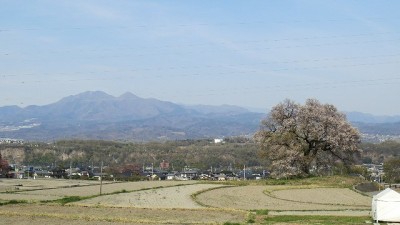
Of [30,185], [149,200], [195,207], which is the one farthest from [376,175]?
[195,207]

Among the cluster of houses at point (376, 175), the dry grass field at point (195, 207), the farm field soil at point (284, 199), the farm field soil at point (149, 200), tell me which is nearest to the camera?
the dry grass field at point (195, 207)

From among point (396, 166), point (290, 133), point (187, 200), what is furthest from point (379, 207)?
point (396, 166)

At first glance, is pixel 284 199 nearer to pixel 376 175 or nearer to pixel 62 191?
pixel 62 191

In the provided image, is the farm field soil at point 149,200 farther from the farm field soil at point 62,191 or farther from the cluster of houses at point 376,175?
the cluster of houses at point 376,175

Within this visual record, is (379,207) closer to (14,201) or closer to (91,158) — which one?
(14,201)

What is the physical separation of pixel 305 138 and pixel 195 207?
27.9 m

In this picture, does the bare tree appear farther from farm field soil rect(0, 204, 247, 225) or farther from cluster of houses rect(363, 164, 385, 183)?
farm field soil rect(0, 204, 247, 225)

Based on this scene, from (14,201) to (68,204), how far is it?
3.67 metres

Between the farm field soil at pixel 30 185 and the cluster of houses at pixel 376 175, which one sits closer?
the farm field soil at pixel 30 185

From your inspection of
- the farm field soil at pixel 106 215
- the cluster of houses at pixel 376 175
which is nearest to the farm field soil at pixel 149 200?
the farm field soil at pixel 106 215

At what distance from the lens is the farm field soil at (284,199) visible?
30.3 m

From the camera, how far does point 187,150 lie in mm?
117250

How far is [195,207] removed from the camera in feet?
96.6

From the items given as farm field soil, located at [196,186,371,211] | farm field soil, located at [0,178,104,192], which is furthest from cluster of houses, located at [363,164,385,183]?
farm field soil, located at [0,178,104,192]
